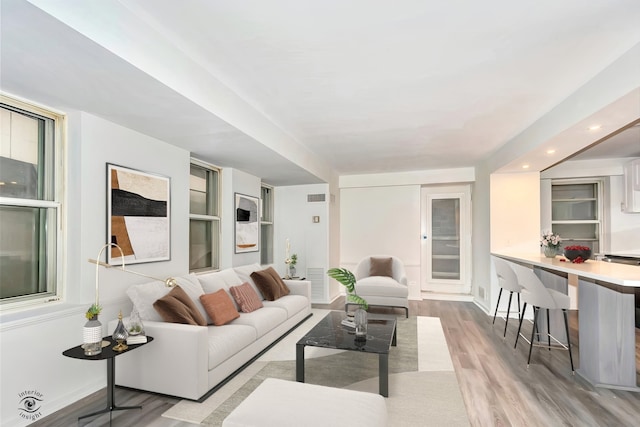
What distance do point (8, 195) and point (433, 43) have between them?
3.03 meters

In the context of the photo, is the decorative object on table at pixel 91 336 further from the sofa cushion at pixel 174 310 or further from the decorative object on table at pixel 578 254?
the decorative object on table at pixel 578 254

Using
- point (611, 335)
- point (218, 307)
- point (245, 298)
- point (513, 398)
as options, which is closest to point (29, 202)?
point (218, 307)

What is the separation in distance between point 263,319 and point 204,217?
5.15 feet

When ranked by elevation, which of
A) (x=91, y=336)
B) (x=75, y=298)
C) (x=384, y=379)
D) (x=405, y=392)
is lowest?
(x=405, y=392)

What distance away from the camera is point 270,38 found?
2.04 meters

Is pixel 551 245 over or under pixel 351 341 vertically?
over

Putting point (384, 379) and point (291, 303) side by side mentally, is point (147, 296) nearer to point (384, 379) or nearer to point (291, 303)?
point (291, 303)

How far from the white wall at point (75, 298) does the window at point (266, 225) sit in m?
3.02

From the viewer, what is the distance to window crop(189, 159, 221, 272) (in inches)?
161

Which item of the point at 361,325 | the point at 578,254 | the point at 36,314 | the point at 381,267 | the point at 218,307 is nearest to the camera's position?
the point at 36,314

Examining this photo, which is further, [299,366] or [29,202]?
[299,366]

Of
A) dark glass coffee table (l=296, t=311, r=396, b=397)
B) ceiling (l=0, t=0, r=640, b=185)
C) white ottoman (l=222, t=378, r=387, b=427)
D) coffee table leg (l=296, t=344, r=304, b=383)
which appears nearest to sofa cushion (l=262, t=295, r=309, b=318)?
dark glass coffee table (l=296, t=311, r=396, b=397)

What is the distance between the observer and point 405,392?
263 centimetres

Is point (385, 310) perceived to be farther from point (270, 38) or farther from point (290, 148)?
point (270, 38)
